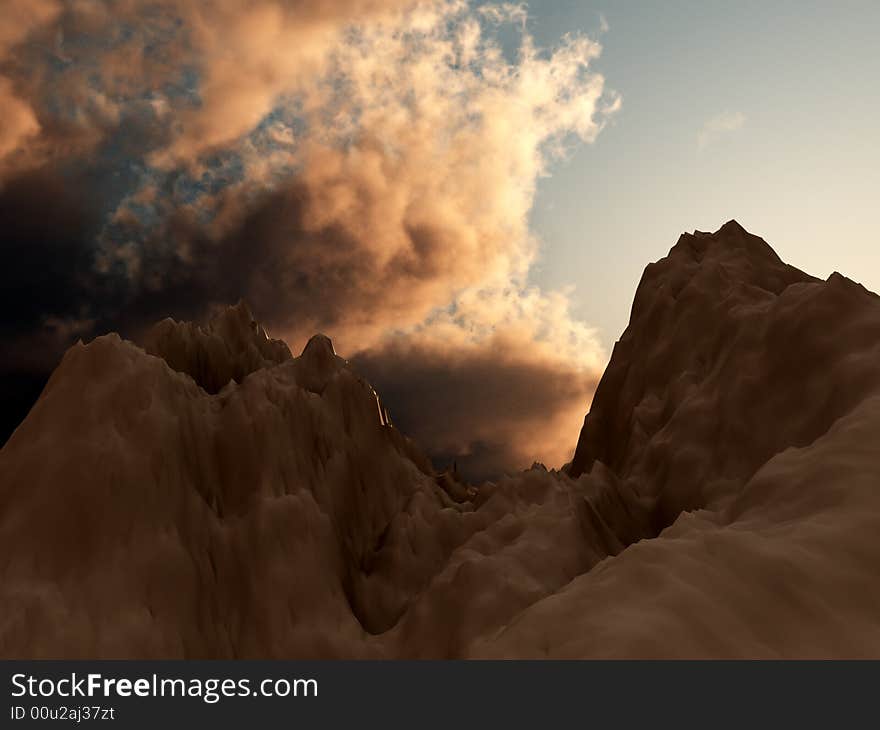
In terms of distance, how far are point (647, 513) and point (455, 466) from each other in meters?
18.6

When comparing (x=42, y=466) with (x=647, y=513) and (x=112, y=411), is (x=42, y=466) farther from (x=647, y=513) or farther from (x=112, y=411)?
(x=647, y=513)

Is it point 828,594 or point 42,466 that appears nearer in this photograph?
point 828,594

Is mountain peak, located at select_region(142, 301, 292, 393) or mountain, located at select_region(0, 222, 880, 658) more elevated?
mountain peak, located at select_region(142, 301, 292, 393)

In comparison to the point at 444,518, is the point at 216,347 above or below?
above

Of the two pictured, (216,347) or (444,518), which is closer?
(444,518)

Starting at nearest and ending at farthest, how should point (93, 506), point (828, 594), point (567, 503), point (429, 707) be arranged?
point (429, 707), point (828, 594), point (93, 506), point (567, 503)

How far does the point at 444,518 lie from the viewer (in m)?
28.0

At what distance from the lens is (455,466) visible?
1730 inches

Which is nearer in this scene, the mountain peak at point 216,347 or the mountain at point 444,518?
the mountain at point 444,518

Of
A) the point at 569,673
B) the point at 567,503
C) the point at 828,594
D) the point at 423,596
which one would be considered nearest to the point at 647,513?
the point at 567,503

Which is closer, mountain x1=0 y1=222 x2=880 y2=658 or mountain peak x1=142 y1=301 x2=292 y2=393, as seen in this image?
mountain x1=0 y1=222 x2=880 y2=658

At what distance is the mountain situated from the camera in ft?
42.0

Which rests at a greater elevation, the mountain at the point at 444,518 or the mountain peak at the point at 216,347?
the mountain peak at the point at 216,347

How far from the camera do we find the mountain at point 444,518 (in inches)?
504
